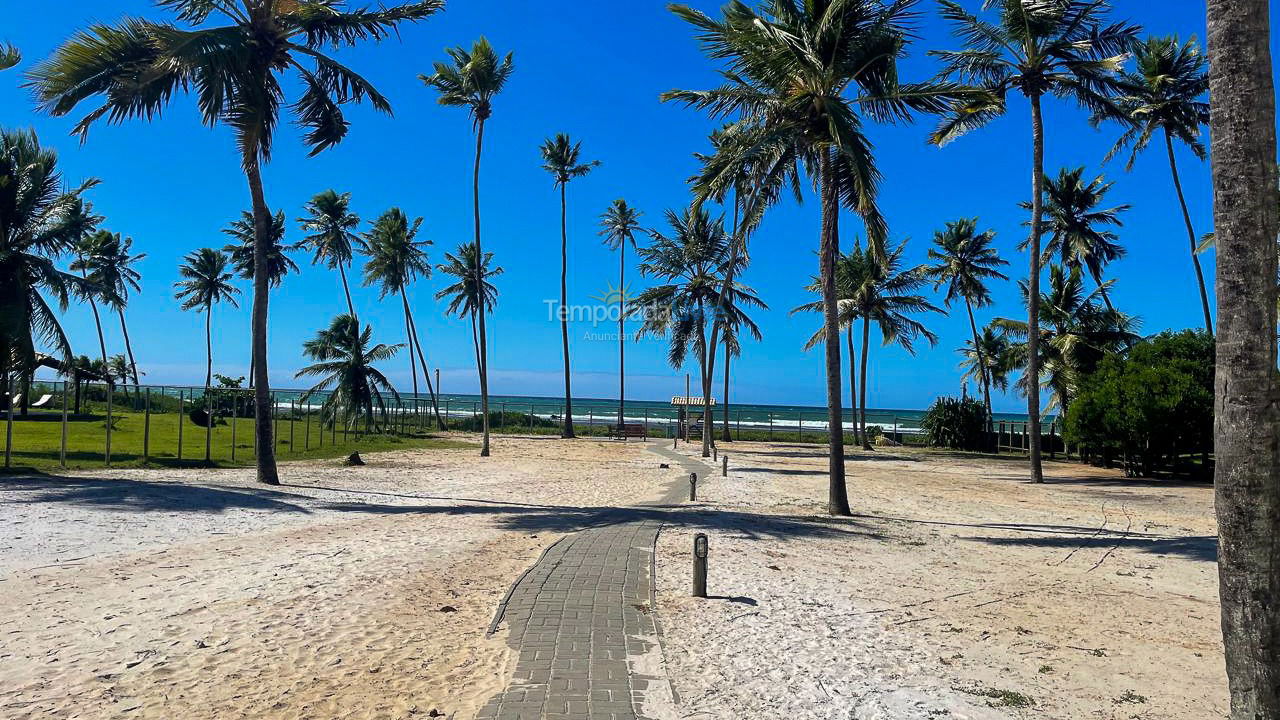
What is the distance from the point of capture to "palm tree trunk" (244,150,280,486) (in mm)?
15641

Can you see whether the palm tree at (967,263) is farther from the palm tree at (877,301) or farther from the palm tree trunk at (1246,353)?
the palm tree trunk at (1246,353)

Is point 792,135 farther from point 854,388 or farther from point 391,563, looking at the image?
point 854,388

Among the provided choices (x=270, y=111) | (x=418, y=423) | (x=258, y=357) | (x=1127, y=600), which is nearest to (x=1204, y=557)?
(x=1127, y=600)

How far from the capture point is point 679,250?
1268 inches

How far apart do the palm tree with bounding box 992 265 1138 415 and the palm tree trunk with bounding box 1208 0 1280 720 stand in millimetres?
31409

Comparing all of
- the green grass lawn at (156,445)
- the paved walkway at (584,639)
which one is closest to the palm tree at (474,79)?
the green grass lawn at (156,445)

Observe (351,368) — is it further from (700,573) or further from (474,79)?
(700,573)

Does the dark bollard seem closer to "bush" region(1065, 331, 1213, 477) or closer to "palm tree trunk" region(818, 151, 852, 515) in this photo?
"palm tree trunk" region(818, 151, 852, 515)

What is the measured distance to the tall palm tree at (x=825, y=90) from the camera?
1252cm

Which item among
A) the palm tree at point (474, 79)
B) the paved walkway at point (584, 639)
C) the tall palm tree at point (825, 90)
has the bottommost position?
the paved walkway at point (584, 639)

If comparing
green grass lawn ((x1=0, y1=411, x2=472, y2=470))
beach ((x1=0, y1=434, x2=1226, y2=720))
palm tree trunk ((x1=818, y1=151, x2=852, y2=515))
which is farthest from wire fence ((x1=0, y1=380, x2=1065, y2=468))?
beach ((x1=0, y1=434, x2=1226, y2=720))

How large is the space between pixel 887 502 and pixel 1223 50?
13.5 meters

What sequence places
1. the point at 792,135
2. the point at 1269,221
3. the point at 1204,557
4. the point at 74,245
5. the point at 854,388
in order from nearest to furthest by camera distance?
the point at 1269,221
the point at 1204,557
the point at 792,135
the point at 74,245
the point at 854,388

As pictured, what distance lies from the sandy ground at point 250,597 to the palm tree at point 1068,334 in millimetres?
26690
